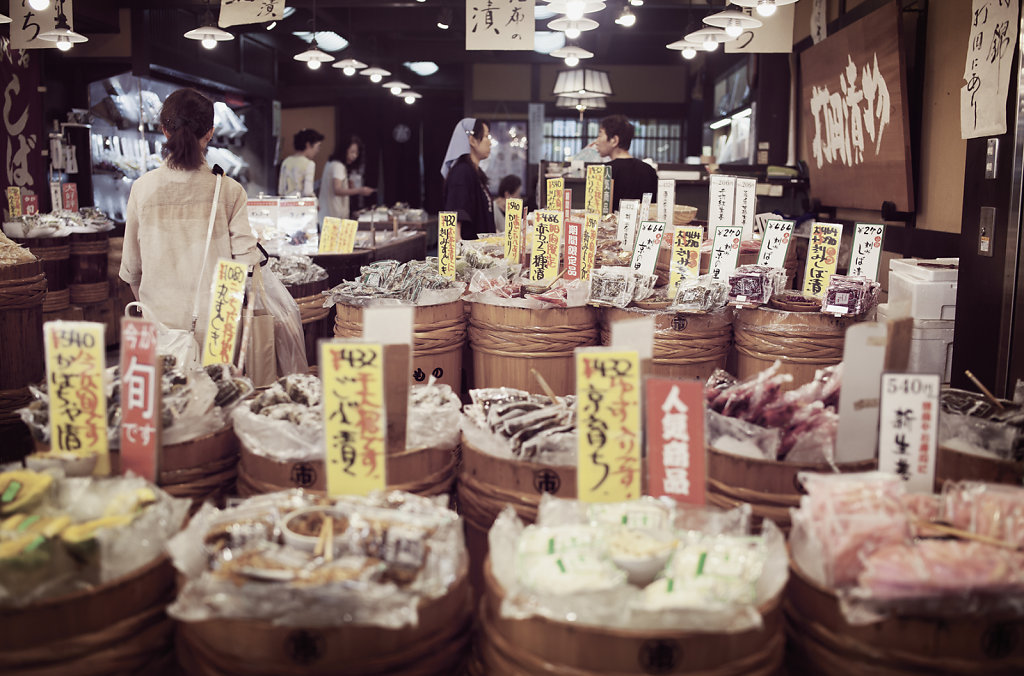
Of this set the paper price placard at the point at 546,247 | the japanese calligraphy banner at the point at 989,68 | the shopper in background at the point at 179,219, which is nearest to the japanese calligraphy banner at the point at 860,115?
the japanese calligraphy banner at the point at 989,68

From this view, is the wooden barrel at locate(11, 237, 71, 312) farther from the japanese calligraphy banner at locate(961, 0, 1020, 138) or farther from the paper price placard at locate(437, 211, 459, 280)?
the japanese calligraphy banner at locate(961, 0, 1020, 138)

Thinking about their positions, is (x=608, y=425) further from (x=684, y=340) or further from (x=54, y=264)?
(x=54, y=264)

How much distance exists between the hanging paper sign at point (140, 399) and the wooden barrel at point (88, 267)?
17.8ft

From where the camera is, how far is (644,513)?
1780 mm

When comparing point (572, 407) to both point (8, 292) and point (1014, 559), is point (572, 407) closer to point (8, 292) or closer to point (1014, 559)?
point (1014, 559)

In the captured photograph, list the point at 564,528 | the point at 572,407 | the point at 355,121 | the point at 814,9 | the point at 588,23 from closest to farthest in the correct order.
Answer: the point at 564,528
the point at 572,407
the point at 588,23
the point at 814,9
the point at 355,121

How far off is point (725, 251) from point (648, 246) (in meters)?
0.34

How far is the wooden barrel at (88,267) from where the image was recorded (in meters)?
6.69

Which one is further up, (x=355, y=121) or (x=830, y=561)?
(x=355, y=121)

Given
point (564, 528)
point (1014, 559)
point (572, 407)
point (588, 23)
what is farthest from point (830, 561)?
point (588, 23)

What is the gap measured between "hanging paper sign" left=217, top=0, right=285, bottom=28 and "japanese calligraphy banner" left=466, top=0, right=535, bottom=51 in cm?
158

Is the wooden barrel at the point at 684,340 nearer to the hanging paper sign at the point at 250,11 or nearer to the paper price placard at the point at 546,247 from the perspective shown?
the paper price placard at the point at 546,247

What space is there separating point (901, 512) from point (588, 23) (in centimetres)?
640

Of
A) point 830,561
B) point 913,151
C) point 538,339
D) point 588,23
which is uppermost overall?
point 588,23
